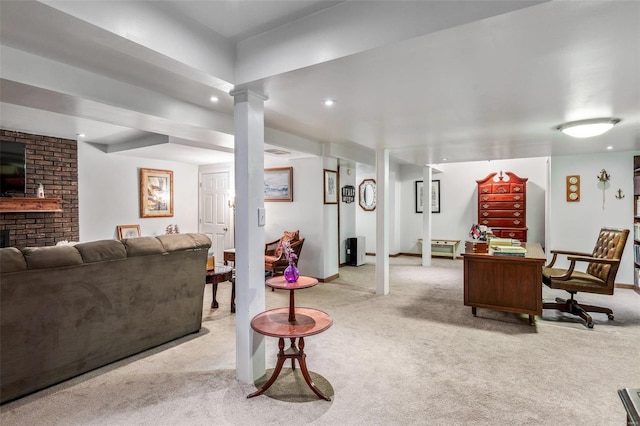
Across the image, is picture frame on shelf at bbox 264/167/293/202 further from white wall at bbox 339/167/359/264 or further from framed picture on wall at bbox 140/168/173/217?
framed picture on wall at bbox 140/168/173/217

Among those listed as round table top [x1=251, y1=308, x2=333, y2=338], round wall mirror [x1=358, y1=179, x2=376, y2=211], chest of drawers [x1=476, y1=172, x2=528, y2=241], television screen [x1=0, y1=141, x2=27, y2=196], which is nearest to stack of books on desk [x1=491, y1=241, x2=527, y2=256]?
round table top [x1=251, y1=308, x2=333, y2=338]

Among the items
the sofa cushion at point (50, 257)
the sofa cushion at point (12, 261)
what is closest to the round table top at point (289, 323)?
the sofa cushion at point (50, 257)

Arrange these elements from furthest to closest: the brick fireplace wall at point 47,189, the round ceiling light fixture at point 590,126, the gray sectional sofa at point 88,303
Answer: the brick fireplace wall at point 47,189 < the round ceiling light fixture at point 590,126 < the gray sectional sofa at point 88,303

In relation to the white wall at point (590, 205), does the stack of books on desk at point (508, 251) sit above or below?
below

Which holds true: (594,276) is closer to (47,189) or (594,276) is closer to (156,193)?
(156,193)

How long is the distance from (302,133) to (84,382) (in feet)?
11.3

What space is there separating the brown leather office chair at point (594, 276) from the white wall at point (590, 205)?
6.55 ft

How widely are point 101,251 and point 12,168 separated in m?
3.46

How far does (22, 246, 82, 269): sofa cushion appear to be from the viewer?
221 centimetres

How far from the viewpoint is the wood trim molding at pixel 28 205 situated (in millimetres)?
4543

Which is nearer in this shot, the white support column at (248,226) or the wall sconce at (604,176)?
the white support column at (248,226)

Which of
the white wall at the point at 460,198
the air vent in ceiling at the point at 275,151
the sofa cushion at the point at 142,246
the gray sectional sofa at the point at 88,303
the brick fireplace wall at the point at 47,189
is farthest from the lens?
the white wall at the point at 460,198

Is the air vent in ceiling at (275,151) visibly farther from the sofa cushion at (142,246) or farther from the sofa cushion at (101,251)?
the sofa cushion at (101,251)

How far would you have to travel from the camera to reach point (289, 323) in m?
2.22
